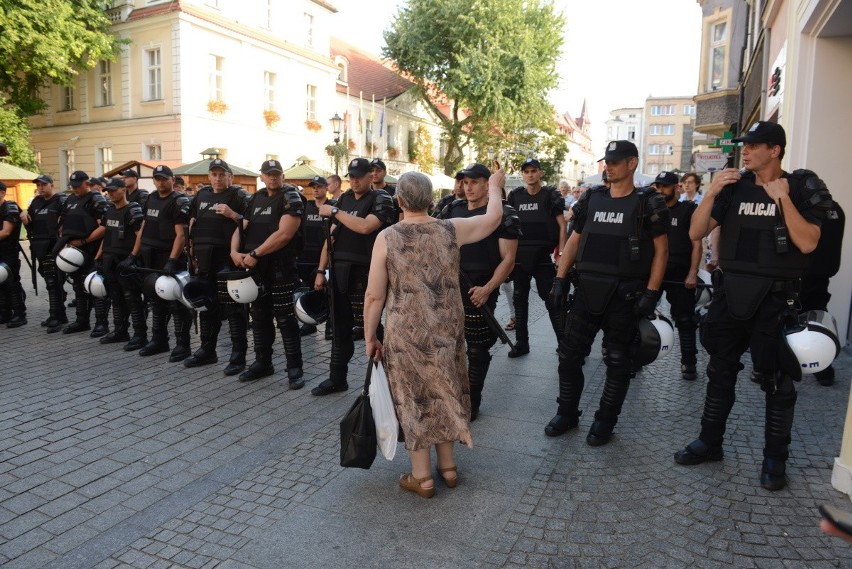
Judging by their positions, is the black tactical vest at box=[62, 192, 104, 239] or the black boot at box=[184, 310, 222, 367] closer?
the black boot at box=[184, 310, 222, 367]

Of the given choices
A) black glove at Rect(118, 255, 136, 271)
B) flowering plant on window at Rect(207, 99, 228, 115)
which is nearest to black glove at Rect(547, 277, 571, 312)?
black glove at Rect(118, 255, 136, 271)

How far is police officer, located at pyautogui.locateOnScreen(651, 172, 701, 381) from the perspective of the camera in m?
5.85

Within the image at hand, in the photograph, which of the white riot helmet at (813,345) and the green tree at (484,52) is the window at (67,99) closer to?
the green tree at (484,52)

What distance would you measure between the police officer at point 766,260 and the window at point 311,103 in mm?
29427

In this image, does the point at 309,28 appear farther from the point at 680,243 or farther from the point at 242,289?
the point at 680,243

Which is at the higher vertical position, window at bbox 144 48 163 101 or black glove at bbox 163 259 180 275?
window at bbox 144 48 163 101

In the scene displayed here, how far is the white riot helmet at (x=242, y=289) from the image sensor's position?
5602 millimetres

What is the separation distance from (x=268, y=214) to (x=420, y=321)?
2.78 m

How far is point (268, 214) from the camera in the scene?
573 centimetres

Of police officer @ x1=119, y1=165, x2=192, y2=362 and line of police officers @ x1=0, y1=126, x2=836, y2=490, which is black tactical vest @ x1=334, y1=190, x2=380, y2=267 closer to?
line of police officers @ x1=0, y1=126, x2=836, y2=490

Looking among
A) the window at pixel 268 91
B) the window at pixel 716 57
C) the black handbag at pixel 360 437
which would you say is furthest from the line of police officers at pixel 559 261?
the window at pixel 268 91

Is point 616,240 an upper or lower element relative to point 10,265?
upper

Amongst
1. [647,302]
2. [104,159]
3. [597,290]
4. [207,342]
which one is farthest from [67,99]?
[647,302]

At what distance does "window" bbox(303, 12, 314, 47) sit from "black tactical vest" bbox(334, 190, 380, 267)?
2817 centimetres
